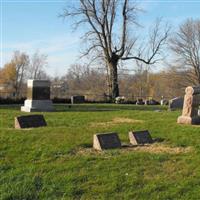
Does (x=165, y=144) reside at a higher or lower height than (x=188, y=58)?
lower

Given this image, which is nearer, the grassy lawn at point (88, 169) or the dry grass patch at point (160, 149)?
the grassy lawn at point (88, 169)

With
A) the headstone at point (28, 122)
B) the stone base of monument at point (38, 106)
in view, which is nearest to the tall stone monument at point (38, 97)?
the stone base of monument at point (38, 106)

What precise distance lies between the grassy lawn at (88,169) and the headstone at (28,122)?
3.34 feet

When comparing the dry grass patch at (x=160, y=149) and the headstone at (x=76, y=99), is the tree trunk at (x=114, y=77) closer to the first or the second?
the headstone at (x=76, y=99)

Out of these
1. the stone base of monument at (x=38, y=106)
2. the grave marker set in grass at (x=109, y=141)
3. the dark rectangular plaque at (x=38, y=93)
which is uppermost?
the dark rectangular plaque at (x=38, y=93)

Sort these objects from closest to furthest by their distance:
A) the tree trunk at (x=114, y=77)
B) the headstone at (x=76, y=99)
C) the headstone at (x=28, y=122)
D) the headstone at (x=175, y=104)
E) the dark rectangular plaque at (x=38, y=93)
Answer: the headstone at (x=28, y=122) → the dark rectangular plaque at (x=38, y=93) → the headstone at (x=175, y=104) → the headstone at (x=76, y=99) → the tree trunk at (x=114, y=77)

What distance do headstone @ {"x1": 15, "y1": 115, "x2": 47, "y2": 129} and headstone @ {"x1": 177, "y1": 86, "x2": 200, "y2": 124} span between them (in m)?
4.22

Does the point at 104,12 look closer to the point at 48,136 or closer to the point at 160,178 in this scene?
the point at 48,136

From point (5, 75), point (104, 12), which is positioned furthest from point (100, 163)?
point (5, 75)

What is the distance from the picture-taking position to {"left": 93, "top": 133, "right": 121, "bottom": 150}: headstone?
28.6ft

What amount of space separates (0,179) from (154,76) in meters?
64.3

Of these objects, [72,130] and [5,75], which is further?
[5,75]

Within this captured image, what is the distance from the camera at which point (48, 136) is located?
9.91 m

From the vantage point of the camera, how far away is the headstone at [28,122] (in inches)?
444
